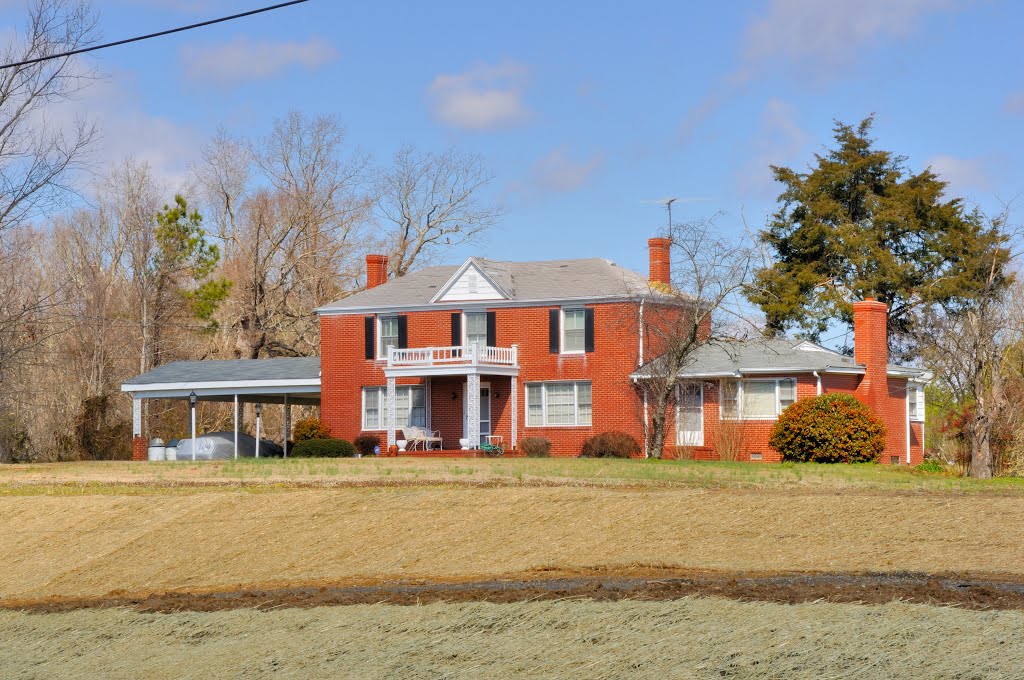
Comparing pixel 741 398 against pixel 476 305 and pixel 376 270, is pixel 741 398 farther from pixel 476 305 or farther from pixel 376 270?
pixel 376 270

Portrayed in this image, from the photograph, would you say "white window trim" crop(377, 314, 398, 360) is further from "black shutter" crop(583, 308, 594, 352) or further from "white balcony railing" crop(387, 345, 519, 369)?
"black shutter" crop(583, 308, 594, 352)

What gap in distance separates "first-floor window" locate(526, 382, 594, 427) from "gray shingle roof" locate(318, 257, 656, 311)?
2.71 m

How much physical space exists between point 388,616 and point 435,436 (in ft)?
94.3

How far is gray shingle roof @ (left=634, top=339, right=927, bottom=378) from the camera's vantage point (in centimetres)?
3741

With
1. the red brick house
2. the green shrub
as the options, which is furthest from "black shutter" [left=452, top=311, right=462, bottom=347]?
the green shrub

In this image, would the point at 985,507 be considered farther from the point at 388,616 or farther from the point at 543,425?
the point at 543,425

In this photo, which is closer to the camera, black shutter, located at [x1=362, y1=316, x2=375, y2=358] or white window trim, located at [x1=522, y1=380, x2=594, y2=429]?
white window trim, located at [x1=522, y1=380, x2=594, y2=429]

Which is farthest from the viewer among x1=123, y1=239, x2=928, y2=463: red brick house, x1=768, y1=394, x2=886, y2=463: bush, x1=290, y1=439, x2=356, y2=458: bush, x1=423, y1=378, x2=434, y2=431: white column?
x1=423, y1=378, x2=434, y2=431: white column

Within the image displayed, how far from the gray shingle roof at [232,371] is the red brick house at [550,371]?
233 millimetres

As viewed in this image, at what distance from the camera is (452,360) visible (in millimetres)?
39500

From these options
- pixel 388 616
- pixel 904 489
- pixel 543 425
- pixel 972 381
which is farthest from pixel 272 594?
pixel 543 425

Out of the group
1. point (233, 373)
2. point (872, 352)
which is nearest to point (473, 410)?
point (233, 373)

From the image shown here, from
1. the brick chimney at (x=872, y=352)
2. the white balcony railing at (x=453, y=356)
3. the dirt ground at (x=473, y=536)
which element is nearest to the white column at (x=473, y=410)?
the white balcony railing at (x=453, y=356)

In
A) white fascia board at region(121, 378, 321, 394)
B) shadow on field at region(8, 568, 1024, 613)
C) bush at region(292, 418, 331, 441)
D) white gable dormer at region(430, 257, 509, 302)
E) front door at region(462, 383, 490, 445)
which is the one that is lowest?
shadow on field at region(8, 568, 1024, 613)
